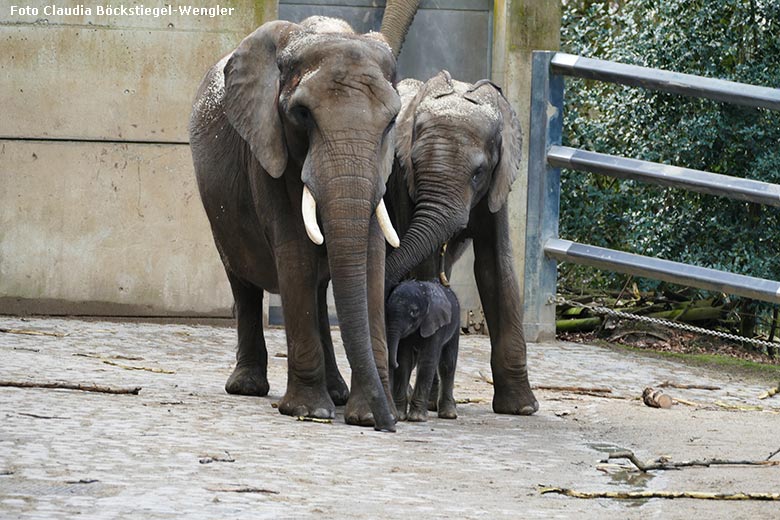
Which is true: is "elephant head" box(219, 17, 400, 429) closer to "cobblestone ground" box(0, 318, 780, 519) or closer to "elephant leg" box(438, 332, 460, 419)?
"cobblestone ground" box(0, 318, 780, 519)

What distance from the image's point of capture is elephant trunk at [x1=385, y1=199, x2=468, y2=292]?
302 inches

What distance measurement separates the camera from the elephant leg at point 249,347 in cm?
827

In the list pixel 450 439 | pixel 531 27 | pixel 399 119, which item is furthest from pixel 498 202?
pixel 531 27

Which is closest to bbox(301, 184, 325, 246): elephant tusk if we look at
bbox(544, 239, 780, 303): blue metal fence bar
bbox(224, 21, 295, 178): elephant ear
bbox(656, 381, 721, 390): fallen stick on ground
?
bbox(224, 21, 295, 178): elephant ear

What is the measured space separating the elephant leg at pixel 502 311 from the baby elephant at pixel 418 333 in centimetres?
66

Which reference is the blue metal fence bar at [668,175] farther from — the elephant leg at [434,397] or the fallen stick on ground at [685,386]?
the elephant leg at [434,397]

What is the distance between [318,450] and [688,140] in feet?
21.3

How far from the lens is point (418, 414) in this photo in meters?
7.40

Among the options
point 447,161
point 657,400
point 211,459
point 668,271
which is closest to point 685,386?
point 657,400

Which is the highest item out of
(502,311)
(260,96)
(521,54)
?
(521,54)

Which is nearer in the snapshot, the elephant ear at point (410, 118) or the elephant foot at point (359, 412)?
the elephant foot at point (359, 412)

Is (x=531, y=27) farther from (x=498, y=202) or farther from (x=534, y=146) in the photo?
(x=498, y=202)

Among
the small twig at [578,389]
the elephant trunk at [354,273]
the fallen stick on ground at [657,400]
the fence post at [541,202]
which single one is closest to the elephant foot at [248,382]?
the elephant trunk at [354,273]

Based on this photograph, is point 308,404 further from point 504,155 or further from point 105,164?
point 105,164
